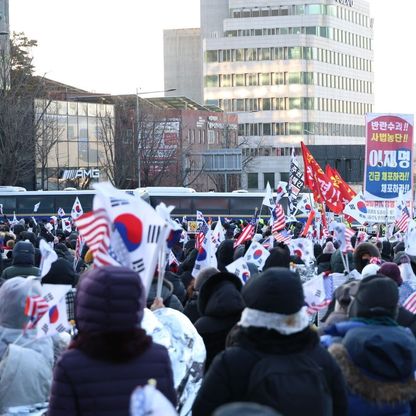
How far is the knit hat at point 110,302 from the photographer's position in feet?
14.5

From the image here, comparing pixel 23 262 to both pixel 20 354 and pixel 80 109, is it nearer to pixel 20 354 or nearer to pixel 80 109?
pixel 20 354

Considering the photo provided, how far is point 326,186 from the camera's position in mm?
25969

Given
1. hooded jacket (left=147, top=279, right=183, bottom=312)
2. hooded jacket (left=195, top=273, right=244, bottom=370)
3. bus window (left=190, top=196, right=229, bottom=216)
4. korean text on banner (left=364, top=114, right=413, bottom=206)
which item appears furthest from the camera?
bus window (left=190, top=196, right=229, bottom=216)

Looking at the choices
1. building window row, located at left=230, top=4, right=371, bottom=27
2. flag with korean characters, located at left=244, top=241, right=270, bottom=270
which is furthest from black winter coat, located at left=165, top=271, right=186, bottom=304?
building window row, located at left=230, top=4, right=371, bottom=27

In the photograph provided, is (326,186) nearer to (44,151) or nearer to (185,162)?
(44,151)

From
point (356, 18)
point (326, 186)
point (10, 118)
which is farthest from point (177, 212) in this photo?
point (356, 18)

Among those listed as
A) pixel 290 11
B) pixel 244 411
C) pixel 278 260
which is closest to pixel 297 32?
pixel 290 11

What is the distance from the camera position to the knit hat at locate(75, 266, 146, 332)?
4.42 meters

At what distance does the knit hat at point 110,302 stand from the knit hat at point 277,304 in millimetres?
558

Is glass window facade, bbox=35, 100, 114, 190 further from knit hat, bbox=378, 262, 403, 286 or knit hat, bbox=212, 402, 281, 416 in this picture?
knit hat, bbox=212, 402, 281, 416

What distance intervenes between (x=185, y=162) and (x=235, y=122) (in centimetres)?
1704

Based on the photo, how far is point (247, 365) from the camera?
4699 millimetres

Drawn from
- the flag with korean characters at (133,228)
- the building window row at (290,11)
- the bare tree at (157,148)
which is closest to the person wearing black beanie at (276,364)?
the flag with korean characters at (133,228)

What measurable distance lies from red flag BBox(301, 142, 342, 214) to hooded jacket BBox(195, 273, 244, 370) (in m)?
18.8
